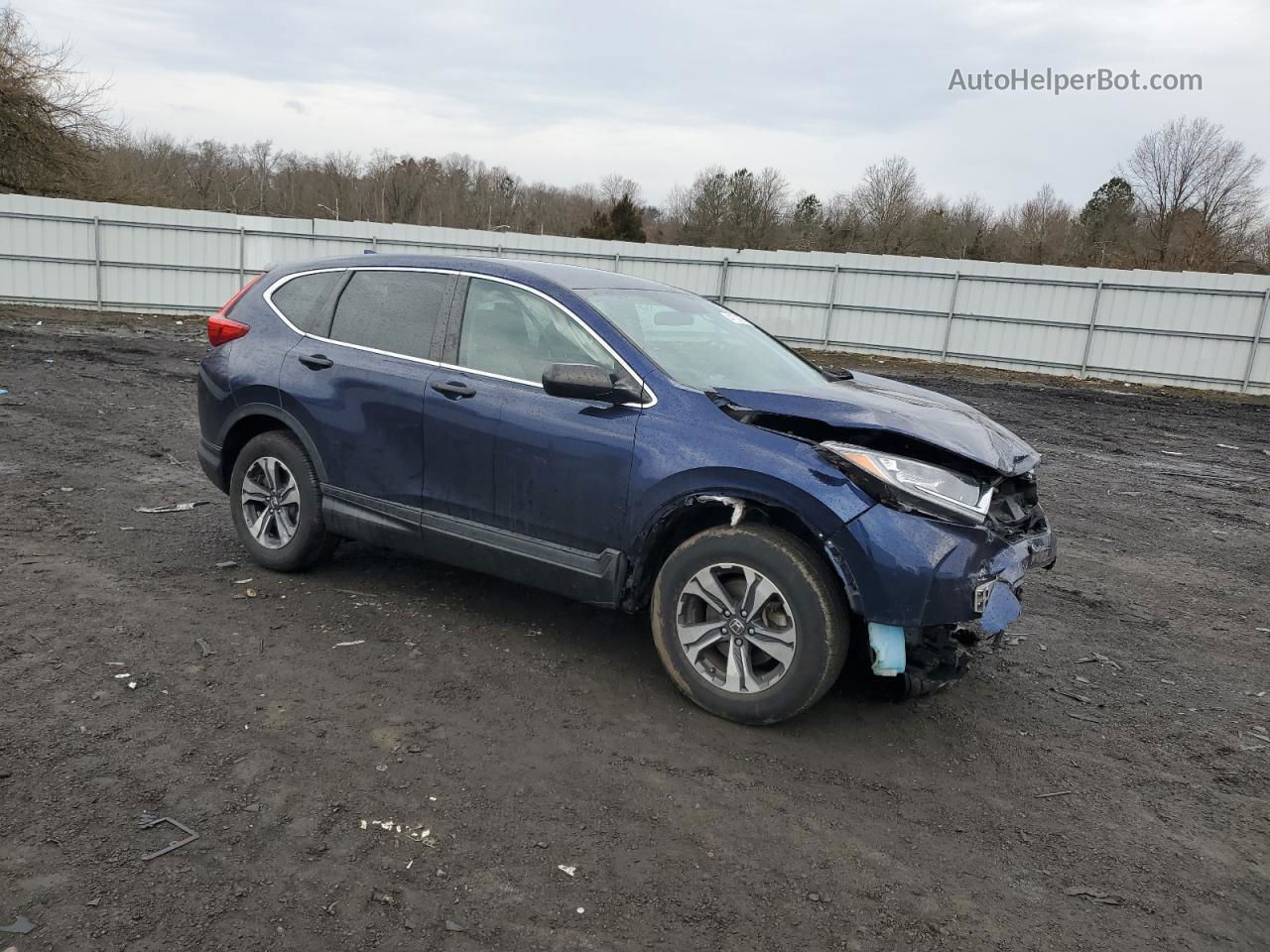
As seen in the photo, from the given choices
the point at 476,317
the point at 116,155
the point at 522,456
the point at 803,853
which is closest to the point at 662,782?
the point at 803,853

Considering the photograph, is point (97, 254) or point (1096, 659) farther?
point (97, 254)

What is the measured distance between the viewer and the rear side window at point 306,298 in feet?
16.0

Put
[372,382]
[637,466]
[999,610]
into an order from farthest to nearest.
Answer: [372,382] < [637,466] < [999,610]

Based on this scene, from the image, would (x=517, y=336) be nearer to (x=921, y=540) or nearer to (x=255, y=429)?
(x=255, y=429)

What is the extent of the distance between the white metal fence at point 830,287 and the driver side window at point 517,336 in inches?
734

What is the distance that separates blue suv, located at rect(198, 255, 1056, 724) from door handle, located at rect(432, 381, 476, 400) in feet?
0.05

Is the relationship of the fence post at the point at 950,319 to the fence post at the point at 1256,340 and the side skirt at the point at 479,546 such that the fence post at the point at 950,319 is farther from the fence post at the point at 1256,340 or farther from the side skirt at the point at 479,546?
the side skirt at the point at 479,546

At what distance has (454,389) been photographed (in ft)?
13.9

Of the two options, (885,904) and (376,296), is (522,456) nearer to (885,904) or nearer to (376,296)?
(376,296)

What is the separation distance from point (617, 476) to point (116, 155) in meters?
35.8

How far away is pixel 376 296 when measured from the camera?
4730 millimetres

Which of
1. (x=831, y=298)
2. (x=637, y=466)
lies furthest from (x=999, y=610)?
(x=831, y=298)

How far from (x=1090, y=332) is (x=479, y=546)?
20.3 meters

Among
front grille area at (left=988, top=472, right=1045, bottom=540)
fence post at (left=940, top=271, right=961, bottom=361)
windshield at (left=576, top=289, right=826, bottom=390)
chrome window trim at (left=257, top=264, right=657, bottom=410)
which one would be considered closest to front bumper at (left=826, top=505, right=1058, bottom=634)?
front grille area at (left=988, top=472, right=1045, bottom=540)
